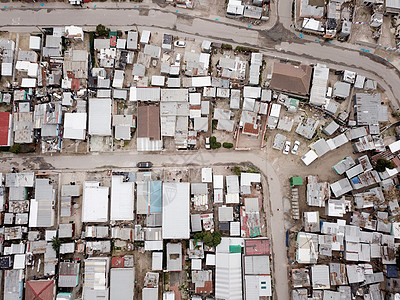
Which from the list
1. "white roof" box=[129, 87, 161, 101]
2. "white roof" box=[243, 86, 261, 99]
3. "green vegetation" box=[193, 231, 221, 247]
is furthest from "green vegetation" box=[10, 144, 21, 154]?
"white roof" box=[243, 86, 261, 99]

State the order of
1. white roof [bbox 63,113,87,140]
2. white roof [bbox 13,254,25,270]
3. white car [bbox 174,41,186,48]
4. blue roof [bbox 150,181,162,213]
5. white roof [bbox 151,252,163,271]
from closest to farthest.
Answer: white roof [bbox 13,254,25,270] < white roof [bbox 151,252,163,271] < blue roof [bbox 150,181,162,213] < white roof [bbox 63,113,87,140] < white car [bbox 174,41,186,48]

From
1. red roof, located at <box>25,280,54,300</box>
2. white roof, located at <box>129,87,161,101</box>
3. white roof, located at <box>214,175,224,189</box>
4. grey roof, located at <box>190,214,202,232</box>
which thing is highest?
white roof, located at <box>129,87,161,101</box>

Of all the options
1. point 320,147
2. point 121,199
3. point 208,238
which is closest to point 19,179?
point 121,199

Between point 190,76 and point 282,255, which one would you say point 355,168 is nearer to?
point 282,255

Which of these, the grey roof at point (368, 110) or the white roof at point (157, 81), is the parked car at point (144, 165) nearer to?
the white roof at point (157, 81)

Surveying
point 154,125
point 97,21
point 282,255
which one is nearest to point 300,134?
point 282,255

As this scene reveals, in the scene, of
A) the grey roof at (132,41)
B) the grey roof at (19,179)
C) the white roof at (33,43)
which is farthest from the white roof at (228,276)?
the white roof at (33,43)

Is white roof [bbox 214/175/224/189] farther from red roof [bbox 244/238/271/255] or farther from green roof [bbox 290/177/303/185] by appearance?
green roof [bbox 290/177/303/185]
